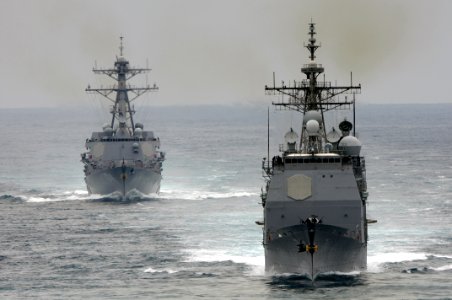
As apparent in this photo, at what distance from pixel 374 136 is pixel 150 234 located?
114 m

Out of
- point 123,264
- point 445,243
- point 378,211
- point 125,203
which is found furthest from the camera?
point 125,203

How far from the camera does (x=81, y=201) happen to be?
360ft

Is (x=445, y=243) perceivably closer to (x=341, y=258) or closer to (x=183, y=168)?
(x=341, y=258)

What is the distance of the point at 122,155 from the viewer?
120 meters

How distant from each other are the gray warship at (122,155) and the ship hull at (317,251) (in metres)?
52.2

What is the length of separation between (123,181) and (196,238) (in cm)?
3491

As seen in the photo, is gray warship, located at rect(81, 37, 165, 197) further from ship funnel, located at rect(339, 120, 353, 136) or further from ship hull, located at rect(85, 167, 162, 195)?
ship funnel, located at rect(339, 120, 353, 136)

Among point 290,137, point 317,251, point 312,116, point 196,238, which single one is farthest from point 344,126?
point 196,238

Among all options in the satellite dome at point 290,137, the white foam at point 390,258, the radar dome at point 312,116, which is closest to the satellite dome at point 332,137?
the radar dome at point 312,116

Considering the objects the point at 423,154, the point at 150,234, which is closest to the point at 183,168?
the point at 423,154

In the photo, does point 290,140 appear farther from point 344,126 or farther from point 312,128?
point 344,126

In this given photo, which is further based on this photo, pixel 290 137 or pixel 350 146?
pixel 290 137

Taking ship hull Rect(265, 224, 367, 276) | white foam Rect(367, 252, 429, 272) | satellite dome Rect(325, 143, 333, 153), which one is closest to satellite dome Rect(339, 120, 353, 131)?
satellite dome Rect(325, 143, 333, 153)

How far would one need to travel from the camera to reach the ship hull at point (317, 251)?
61906mm
